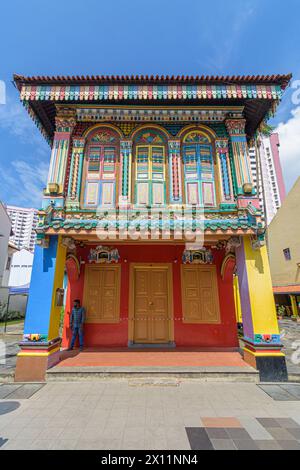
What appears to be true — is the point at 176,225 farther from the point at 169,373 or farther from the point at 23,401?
the point at 23,401

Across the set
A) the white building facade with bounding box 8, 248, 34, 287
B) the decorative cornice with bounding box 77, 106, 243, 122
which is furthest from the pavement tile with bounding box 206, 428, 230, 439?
the white building facade with bounding box 8, 248, 34, 287

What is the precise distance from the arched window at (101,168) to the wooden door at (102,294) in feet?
8.56

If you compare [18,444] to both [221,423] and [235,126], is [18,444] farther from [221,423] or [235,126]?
[235,126]

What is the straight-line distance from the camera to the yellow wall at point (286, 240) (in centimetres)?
2136

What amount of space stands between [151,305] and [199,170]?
194 inches

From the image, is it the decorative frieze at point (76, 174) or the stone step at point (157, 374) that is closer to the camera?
the stone step at point (157, 374)

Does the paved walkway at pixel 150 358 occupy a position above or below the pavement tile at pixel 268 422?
above

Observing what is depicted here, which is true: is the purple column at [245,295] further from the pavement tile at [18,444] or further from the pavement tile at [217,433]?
the pavement tile at [18,444]

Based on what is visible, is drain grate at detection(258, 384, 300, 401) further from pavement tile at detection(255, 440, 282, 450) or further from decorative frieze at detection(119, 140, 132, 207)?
decorative frieze at detection(119, 140, 132, 207)

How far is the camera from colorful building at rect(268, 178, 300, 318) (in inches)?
838

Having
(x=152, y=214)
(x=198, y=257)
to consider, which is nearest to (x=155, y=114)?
(x=152, y=214)

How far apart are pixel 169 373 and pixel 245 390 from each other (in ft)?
5.54

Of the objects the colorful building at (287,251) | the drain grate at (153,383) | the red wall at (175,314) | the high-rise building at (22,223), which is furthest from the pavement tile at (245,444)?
the high-rise building at (22,223)
